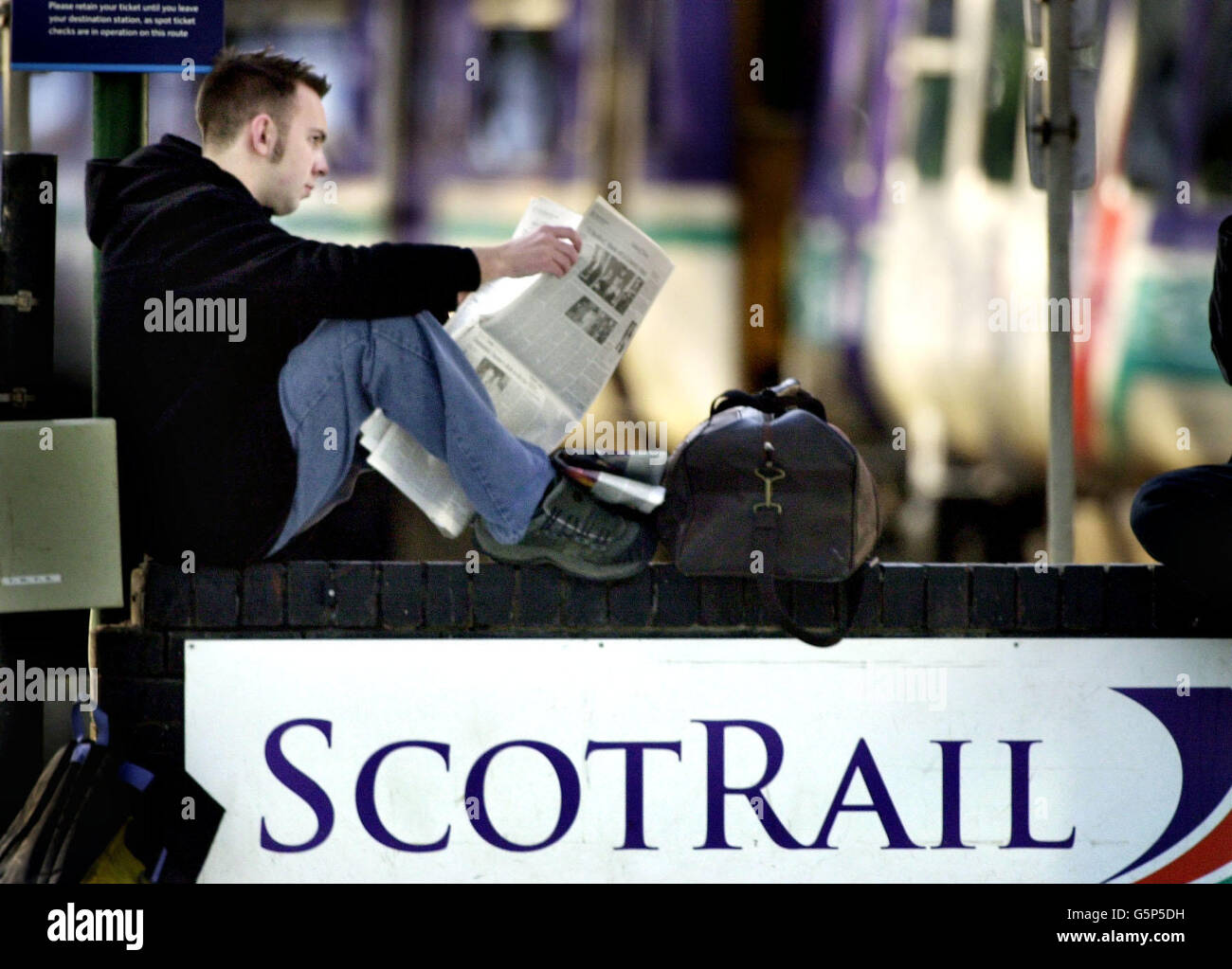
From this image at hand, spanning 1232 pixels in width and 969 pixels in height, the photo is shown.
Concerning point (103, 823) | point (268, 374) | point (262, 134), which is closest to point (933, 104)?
point (262, 134)

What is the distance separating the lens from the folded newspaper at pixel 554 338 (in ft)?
8.01

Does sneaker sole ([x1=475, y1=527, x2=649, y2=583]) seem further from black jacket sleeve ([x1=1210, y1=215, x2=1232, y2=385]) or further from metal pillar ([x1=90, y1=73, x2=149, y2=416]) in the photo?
Answer: black jacket sleeve ([x1=1210, y1=215, x2=1232, y2=385])

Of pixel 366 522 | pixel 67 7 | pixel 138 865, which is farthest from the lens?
pixel 366 522

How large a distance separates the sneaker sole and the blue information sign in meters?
1.04

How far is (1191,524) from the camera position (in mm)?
2355

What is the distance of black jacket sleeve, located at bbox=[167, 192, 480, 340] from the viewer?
2.30 m

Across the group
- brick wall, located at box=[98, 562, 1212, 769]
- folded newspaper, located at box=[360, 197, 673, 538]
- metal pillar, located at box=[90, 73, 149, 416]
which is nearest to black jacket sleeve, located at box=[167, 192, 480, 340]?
folded newspaper, located at box=[360, 197, 673, 538]

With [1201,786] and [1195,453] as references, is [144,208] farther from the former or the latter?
[1195,453]

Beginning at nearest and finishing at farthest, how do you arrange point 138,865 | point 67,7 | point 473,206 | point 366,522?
point 138,865
point 67,7
point 366,522
point 473,206

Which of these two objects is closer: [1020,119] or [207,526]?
[207,526]

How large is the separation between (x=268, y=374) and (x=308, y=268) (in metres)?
0.20

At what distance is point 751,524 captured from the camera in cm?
231
